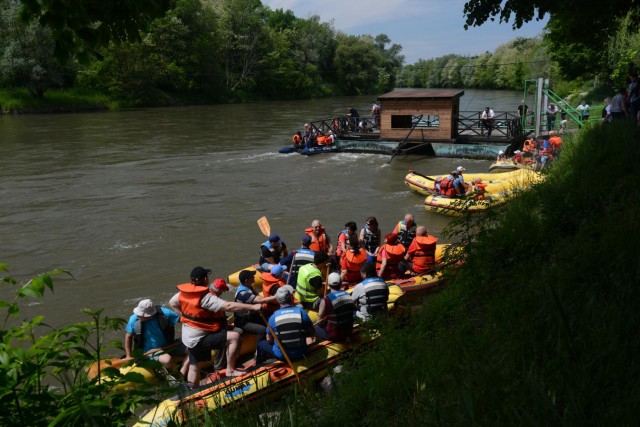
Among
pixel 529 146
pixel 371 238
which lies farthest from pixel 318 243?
pixel 529 146

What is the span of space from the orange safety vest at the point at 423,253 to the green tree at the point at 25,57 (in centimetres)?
4283

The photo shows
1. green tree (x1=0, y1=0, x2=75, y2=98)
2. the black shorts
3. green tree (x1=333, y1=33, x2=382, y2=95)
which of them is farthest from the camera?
green tree (x1=333, y1=33, x2=382, y2=95)

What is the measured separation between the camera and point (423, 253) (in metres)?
9.64

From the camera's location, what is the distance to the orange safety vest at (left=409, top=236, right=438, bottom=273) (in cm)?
959

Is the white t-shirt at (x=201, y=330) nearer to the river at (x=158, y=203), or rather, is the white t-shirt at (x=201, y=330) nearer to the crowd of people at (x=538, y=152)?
the river at (x=158, y=203)

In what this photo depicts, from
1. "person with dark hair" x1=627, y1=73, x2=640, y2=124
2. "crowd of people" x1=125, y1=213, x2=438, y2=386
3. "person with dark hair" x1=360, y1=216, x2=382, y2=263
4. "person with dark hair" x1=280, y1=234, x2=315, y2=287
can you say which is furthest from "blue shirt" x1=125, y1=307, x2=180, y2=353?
"person with dark hair" x1=627, y1=73, x2=640, y2=124

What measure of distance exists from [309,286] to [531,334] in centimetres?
451

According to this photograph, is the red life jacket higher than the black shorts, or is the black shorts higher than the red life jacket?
the red life jacket

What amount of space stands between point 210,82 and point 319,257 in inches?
2167

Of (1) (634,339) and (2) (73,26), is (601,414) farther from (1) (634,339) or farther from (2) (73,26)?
(2) (73,26)

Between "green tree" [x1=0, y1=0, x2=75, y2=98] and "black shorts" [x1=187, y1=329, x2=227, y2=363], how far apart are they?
44.1 m

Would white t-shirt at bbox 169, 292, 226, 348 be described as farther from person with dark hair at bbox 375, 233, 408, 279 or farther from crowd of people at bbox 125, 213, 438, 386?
person with dark hair at bbox 375, 233, 408, 279

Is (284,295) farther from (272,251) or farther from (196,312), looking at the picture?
(272,251)

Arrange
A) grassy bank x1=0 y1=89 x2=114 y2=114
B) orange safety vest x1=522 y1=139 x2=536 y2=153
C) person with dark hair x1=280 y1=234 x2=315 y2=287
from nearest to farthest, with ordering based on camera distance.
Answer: person with dark hair x1=280 y1=234 x2=315 y2=287 < orange safety vest x1=522 y1=139 x2=536 y2=153 < grassy bank x1=0 y1=89 x2=114 y2=114
